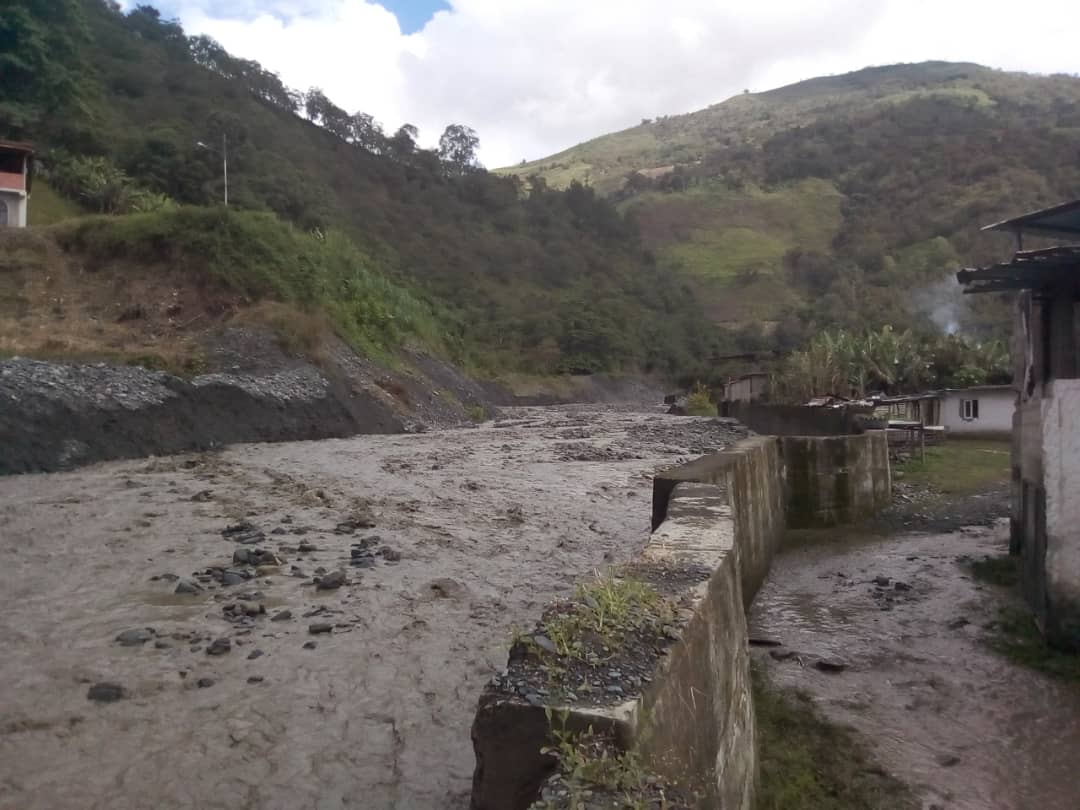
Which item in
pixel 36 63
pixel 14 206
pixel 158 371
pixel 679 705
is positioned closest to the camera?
pixel 679 705

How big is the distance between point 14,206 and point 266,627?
30.5 m

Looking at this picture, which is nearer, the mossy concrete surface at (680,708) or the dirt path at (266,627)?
the mossy concrete surface at (680,708)

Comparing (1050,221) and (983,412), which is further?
(983,412)

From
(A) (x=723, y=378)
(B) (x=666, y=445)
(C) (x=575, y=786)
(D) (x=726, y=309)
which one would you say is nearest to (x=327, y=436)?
(B) (x=666, y=445)

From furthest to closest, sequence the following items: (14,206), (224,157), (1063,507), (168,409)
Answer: (224,157), (14,206), (168,409), (1063,507)

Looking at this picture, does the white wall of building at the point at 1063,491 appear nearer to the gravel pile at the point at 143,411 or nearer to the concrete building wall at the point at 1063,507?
the concrete building wall at the point at 1063,507

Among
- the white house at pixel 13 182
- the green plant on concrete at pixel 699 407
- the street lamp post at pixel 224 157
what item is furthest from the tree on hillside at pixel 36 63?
the green plant on concrete at pixel 699 407

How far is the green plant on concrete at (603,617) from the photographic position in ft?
10.7

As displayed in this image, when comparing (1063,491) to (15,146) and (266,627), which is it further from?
(15,146)

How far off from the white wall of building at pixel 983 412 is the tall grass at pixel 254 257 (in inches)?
811

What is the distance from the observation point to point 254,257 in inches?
1136

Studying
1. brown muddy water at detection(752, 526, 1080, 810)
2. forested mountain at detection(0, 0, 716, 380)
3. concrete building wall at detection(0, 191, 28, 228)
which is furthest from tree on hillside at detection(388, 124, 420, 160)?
brown muddy water at detection(752, 526, 1080, 810)

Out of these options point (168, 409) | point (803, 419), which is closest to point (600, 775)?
point (168, 409)

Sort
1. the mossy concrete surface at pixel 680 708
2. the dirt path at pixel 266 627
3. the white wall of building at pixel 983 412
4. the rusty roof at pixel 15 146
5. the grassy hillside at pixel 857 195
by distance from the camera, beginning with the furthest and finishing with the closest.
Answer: the grassy hillside at pixel 857 195 → the rusty roof at pixel 15 146 → the white wall of building at pixel 983 412 → the dirt path at pixel 266 627 → the mossy concrete surface at pixel 680 708
